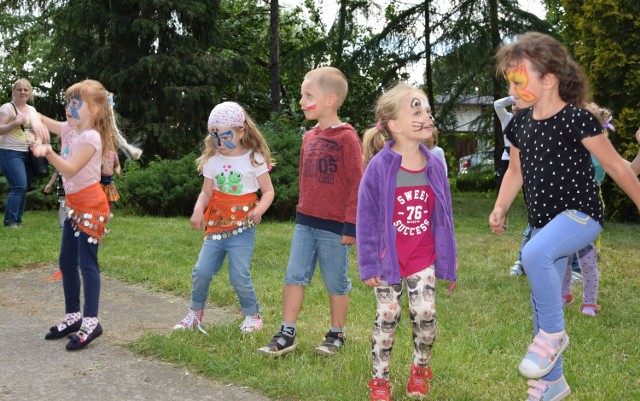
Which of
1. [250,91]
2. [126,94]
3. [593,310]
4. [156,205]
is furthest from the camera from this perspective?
[250,91]

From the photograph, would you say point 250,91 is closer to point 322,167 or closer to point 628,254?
point 628,254

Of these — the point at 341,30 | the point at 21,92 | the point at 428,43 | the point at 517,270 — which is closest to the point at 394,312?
the point at 517,270

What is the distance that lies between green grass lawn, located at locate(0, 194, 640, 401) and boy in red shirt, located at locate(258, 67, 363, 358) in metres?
0.22

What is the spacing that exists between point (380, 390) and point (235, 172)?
1979 mm

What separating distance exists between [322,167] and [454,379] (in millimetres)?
1489

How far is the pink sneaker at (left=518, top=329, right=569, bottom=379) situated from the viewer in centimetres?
324

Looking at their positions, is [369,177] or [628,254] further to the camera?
[628,254]

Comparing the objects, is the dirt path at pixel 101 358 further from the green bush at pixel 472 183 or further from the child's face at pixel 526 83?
the green bush at pixel 472 183

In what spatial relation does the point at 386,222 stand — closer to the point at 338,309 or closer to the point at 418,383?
the point at 418,383

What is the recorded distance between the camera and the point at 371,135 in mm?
4199

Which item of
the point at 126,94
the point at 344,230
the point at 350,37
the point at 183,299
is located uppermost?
the point at 350,37

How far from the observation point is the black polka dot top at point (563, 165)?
3.44m

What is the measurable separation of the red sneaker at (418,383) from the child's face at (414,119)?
1224 millimetres

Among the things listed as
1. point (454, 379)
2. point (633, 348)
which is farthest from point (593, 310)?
point (454, 379)
